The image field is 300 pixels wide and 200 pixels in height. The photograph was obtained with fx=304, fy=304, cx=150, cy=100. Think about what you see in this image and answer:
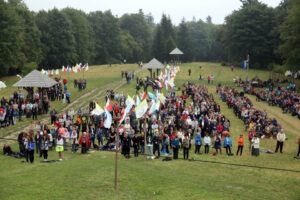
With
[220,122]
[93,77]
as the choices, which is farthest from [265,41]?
[220,122]

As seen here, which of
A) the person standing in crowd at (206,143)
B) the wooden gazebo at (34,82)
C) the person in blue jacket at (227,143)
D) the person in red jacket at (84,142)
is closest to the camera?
the person in red jacket at (84,142)

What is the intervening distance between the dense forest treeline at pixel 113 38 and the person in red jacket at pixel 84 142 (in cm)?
3735

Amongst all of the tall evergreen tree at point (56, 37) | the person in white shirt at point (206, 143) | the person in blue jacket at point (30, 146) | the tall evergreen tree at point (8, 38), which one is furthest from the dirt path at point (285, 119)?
the tall evergreen tree at point (56, 37)

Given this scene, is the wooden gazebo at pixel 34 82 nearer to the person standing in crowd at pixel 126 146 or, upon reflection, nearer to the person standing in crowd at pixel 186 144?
the person standing in crowd at pixel 126 146

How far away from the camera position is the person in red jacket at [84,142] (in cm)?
1804

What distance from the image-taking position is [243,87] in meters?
45.3

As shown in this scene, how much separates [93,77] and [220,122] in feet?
114

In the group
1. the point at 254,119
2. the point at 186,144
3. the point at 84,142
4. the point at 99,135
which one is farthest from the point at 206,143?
the point at 84,142

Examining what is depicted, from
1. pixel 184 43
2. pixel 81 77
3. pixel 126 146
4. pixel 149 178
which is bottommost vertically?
pixel 149 178

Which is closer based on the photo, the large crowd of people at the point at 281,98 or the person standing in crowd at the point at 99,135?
the person standing in crowd at the point at 99,135

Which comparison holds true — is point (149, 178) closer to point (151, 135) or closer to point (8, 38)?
point (151, 135)

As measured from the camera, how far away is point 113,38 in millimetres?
91188

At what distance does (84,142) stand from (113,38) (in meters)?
76.4

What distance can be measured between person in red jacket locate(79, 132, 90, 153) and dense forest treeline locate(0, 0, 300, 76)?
37.3 metres
